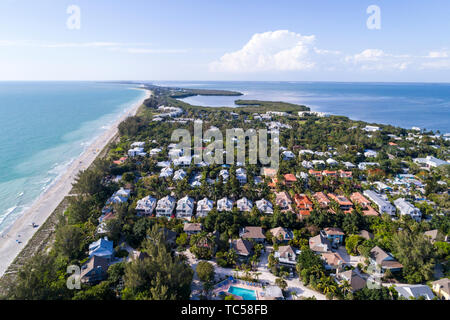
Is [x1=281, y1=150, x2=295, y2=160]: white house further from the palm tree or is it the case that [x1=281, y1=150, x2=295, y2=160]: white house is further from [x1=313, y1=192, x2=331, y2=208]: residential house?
the palm tree

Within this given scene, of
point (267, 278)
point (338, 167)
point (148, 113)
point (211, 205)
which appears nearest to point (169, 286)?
point (267, 278)

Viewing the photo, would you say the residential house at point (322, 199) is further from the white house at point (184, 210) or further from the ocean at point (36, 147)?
the ocean at point (36, 147)

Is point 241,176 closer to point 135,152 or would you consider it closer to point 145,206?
point 145,206

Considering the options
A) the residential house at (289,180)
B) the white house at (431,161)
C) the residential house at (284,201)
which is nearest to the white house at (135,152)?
the residential house at (289,180)

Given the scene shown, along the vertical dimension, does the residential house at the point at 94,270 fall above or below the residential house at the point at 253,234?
below

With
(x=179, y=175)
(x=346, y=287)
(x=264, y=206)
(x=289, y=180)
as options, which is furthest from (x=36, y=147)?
(x=346, y=287)
